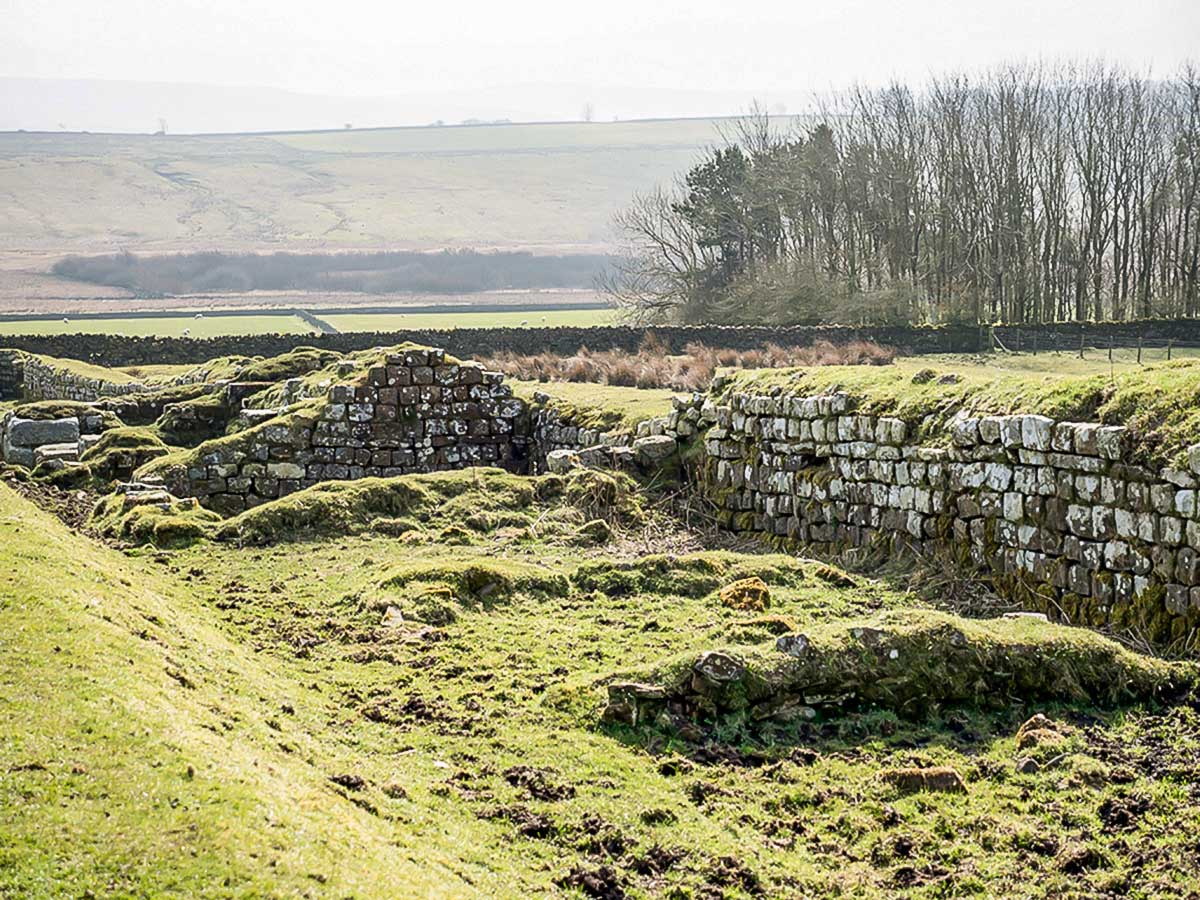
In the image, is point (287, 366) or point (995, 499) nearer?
point (995, 499)

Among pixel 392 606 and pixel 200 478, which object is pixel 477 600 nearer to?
pixel 392 606

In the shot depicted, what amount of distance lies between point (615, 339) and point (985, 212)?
2249 cm

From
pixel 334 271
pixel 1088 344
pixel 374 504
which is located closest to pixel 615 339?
pixel 1088 344

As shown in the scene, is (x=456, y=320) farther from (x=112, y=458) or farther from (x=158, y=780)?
(x=158, y=780)

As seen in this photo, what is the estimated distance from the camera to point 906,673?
9516 mm

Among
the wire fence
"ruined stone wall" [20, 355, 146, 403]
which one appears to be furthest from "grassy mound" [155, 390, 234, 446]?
the wire fence

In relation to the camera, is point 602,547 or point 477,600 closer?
point 477,600

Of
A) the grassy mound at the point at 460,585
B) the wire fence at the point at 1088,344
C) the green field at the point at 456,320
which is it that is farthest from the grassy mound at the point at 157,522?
the green field at the point at 456,320

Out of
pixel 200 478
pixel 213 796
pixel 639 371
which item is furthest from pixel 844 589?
pixel 639 371

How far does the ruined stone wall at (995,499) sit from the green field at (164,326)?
57.4 m

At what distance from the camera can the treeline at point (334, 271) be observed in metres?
144

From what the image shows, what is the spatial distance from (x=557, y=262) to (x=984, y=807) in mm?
156352

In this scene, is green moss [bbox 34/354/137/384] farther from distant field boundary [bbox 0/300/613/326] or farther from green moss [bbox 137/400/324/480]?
distant field boundary [bbox 0/300/613/326]

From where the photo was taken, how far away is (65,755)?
643 cm
